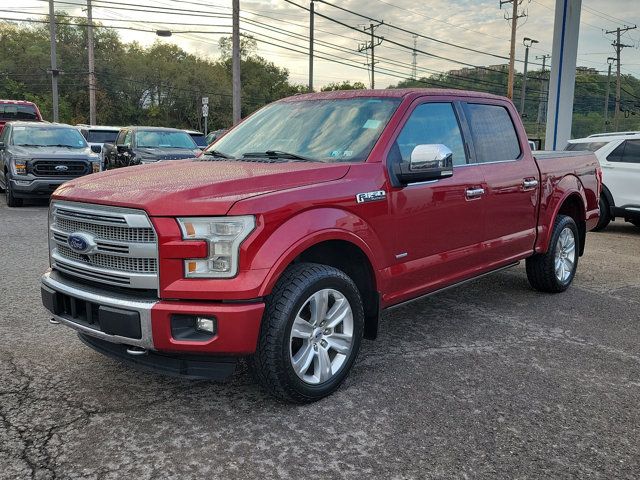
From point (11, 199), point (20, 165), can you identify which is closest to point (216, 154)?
point (20, 165)

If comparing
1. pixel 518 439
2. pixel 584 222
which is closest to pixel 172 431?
pixel 518 439

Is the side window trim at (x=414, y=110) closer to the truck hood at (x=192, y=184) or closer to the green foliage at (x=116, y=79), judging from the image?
the truck hood at (x=192, y=184)

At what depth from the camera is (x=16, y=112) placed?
2014cm

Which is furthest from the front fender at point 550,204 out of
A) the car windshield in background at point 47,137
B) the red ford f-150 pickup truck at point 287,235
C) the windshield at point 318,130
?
the car windshield in background at point 47,137

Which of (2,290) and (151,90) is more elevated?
(151,90)

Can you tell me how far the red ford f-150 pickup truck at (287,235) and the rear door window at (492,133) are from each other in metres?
0.03

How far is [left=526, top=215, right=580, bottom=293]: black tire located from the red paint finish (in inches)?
10.4

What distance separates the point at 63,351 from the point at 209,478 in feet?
6.71

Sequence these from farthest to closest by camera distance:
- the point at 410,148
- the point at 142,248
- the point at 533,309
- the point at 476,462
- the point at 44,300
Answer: the point at 533,309, the point at 410,148, the point at 44,300, the point at 142,248, the point at 476,462

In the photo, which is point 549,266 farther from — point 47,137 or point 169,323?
point 47,137

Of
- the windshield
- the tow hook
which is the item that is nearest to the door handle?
the windshield

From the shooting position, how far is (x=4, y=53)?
6562 cm

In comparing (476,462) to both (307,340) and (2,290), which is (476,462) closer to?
(307,340)

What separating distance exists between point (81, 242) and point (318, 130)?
1.82 meters
